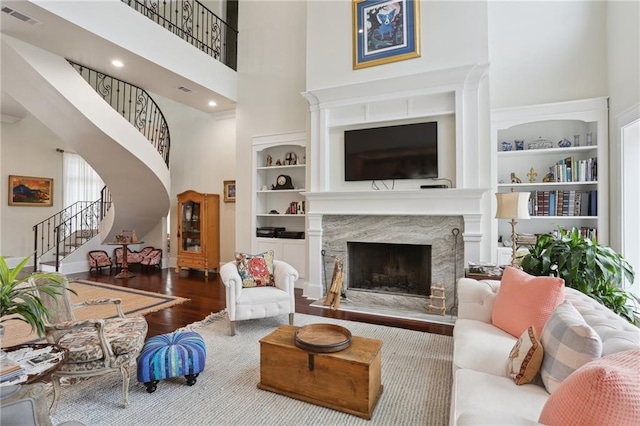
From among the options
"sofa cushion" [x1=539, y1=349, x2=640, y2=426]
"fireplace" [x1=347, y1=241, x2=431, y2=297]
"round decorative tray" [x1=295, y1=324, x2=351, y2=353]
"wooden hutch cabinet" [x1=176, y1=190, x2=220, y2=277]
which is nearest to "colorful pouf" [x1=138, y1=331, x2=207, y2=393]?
"round decorative tray" [x1=295, y1=324, x2=351, y2=353]

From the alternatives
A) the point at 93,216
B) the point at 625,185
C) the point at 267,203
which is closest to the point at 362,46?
the point at 267,203

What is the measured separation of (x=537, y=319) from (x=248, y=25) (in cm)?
614

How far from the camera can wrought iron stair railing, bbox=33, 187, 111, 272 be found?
7.24 m

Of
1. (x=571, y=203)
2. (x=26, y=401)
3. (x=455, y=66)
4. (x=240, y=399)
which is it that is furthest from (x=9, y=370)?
(x=571, y=203)

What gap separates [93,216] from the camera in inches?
322

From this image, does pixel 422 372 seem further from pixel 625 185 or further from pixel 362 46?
pixel 362 46

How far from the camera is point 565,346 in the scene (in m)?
1.46

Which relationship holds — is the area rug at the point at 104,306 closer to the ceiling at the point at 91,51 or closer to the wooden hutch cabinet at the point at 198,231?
the wooden hutch cabinet at the point at 198,231

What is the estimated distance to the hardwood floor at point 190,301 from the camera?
3654 mm

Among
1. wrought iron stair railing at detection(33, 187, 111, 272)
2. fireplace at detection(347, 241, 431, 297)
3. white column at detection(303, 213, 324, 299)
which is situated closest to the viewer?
fireplace at detection(347, 241, 431, 297)

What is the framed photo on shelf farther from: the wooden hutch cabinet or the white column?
the white column

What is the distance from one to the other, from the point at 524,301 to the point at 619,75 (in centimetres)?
331

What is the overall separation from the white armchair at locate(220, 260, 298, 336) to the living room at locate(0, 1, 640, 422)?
1178 mm

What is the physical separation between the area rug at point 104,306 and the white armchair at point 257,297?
4.74 ft
